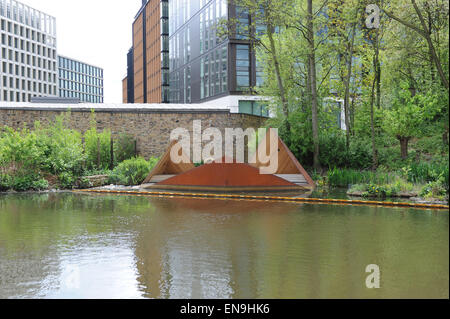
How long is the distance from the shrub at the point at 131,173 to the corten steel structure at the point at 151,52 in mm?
30528

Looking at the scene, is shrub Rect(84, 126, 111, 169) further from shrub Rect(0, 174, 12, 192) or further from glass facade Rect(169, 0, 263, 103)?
glass facade Rect(169, 0, 263, 103)

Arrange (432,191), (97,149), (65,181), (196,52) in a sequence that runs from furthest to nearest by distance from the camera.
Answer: (196,52)
(97,149)
(65,181)
(432,191)

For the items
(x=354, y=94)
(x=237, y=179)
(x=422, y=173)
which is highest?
(x=354, y=94)

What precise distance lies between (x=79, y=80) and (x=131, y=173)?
84787 mm

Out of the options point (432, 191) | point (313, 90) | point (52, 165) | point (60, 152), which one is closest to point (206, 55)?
point (313, 90)

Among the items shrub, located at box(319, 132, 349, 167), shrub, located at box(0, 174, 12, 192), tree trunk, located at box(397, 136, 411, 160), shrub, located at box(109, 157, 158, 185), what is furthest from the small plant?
tree trunk, located at box(397, 136, 411, 160)

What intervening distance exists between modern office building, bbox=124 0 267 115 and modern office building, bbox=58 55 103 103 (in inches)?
1662

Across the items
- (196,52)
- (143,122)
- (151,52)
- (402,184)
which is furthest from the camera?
(151,52)

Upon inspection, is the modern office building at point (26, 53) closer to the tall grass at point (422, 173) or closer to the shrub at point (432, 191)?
the tall grass at point (422, 173)

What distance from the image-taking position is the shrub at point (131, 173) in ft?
55.9

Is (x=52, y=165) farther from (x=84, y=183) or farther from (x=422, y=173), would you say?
(x=422, y=173)

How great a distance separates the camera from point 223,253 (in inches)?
226

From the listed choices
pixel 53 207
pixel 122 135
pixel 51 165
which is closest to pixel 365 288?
pixel 53 207

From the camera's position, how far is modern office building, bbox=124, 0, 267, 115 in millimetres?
32250
